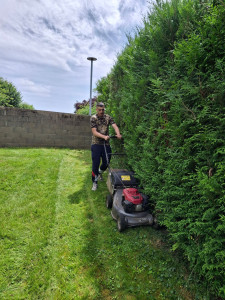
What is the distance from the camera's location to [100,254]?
2631 millimetres

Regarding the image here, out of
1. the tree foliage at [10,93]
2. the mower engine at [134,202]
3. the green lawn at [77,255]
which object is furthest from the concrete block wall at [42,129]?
the tree foliage at [10,93]

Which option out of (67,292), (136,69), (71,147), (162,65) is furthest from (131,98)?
(71,147)

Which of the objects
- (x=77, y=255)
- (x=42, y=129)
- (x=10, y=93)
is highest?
(x=10, y=93)

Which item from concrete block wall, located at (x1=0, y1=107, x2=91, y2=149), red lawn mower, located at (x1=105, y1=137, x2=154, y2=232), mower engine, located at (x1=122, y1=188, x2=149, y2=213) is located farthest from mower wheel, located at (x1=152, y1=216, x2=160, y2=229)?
concrete block wall, located at (x1=0, y1=107, x2=91, y2=149)

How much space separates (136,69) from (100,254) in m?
3.19

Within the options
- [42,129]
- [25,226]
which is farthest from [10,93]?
[25,226]

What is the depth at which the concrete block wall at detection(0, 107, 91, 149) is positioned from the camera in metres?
8.55

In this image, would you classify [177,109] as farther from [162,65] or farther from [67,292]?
[67,292]

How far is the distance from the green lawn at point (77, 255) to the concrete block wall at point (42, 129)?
5045mm

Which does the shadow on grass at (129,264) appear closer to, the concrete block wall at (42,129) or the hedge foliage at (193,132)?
the hedge foliage at (193,132)

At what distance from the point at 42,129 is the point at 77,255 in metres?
7.44

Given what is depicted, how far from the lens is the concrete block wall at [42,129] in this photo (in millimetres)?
8555

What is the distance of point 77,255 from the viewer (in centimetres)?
258

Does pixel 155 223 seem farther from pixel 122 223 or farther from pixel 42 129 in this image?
pixel 42 129
